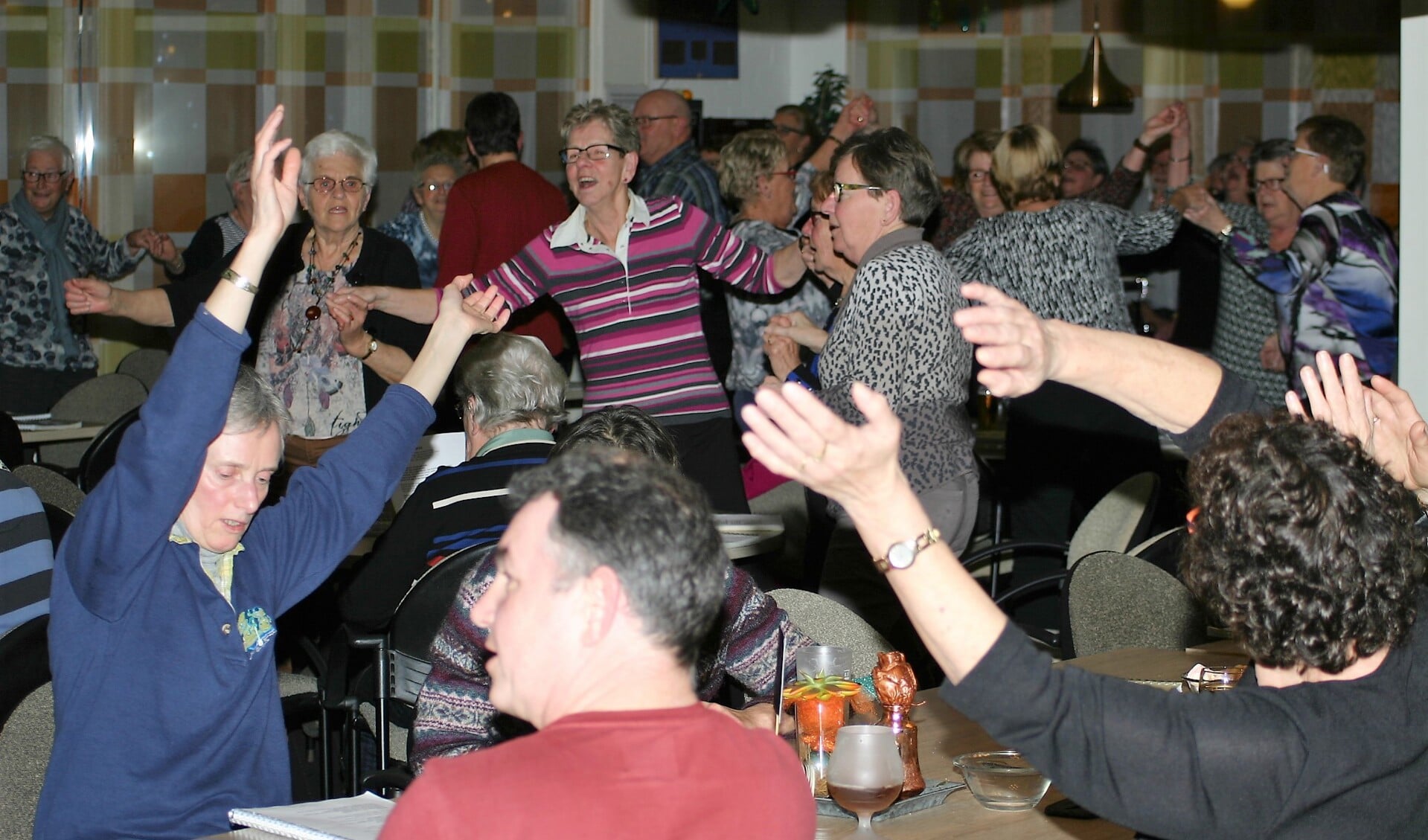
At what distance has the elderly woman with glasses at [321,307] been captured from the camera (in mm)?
4191

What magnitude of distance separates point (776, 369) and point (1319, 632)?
9.74 feet

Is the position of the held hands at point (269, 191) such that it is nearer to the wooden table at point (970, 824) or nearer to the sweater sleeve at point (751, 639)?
the sweater sleeve at point (751, 639)

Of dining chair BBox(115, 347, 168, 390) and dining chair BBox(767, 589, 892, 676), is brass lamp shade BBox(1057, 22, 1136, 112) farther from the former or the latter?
dining chair BBox(767, 589, 892, 676)

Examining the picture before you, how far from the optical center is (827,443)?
53.1 inches

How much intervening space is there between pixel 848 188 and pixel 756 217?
166 centimetres

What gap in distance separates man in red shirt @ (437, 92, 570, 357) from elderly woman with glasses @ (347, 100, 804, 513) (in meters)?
0.80

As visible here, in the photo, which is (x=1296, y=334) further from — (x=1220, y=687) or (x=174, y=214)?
(x=174, y=214)

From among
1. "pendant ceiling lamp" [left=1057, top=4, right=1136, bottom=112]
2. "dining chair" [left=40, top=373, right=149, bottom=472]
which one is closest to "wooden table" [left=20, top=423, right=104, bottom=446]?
"dining chair" [left=40, top=373, right=149, bottom=472]

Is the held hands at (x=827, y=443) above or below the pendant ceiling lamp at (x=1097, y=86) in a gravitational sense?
below

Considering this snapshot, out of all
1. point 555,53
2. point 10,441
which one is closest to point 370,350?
point 10,441

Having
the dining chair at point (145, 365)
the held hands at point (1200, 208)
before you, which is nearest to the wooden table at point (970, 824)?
the held hands at point (1200, 208)

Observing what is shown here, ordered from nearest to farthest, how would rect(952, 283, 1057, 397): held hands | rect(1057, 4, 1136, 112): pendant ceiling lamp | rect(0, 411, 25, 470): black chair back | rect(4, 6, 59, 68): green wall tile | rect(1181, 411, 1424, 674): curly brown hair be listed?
rect(1181, 411, 1424, 674): curly brown hair
rect(952, 283, 1057, 397): held hands
rect(0, 411, 25, 470): black chair back
rect(4, 6, 59, 68): green wall tile
rect(1057, 4, 1136, 112): pendant ceiling lamp

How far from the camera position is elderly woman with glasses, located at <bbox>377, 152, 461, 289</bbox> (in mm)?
6352

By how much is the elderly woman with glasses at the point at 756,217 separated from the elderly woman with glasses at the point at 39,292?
3159 mm
